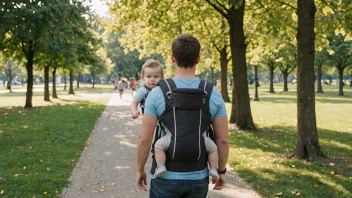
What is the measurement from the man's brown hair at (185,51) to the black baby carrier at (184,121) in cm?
16

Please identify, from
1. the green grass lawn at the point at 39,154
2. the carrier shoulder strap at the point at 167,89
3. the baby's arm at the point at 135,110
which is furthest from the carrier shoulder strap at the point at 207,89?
the green grass lawn at the point at 39,154

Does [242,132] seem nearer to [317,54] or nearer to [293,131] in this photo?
[293,131]

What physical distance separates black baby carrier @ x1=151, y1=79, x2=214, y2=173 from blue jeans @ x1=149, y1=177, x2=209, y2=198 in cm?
10

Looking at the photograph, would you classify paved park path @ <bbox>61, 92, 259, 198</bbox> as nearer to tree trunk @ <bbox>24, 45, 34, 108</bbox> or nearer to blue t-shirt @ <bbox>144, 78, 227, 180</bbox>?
blue t-shirt @ <bbox>144, 78, 227, 180</bbox>

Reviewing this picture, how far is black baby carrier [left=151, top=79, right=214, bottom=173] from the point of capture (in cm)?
260

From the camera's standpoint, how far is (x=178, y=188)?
Answer: 8.80 feet

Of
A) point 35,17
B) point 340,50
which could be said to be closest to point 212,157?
point 35,17

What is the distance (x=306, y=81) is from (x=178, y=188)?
6.06 m

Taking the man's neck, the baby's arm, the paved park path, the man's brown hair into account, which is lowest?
the paved park path

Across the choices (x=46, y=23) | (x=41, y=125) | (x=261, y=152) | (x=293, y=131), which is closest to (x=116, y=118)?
(x=41, y=125)

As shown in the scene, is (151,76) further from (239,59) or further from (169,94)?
(239,59)

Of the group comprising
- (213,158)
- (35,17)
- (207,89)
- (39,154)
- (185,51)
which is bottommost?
(39,154)

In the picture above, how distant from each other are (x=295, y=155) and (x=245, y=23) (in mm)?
10103

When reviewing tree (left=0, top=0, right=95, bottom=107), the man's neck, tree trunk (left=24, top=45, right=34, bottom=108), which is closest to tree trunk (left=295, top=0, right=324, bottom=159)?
the man's neck
